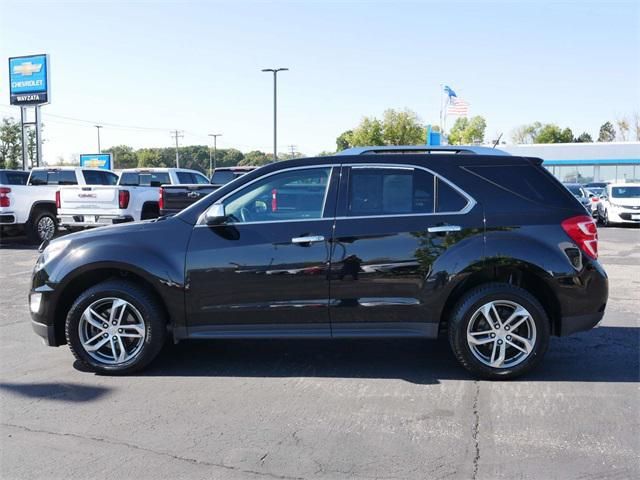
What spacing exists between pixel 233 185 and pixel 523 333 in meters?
2.72

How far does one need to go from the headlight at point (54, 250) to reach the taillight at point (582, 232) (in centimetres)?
422

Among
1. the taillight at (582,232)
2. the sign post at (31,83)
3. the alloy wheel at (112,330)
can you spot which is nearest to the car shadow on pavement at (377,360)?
the alloy wheel at (112,330)

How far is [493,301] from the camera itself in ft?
15.6

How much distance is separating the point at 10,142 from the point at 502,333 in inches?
2117

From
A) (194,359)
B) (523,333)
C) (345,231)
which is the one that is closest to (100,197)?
(194,359)

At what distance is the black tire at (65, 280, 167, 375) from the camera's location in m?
4.90

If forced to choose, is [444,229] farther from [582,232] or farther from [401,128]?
[401,128]

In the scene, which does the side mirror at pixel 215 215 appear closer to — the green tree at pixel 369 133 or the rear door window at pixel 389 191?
the rear door window at pixel 389 191

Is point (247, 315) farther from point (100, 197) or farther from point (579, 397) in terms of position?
point (100, 197)

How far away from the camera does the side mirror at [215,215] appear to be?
15.7 feet

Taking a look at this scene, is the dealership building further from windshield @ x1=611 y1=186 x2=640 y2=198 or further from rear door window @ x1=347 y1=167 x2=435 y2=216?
rear door window @ x1=347 y1=167 x2=435 y2=216

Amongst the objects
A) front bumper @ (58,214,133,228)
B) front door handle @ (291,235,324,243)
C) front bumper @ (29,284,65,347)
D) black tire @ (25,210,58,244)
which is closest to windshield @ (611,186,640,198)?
front bumper @ (58,214,133,228)

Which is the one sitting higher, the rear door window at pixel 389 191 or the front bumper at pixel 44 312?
the rear door window at pixel 389 191

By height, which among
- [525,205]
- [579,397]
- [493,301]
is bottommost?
[579,397]
